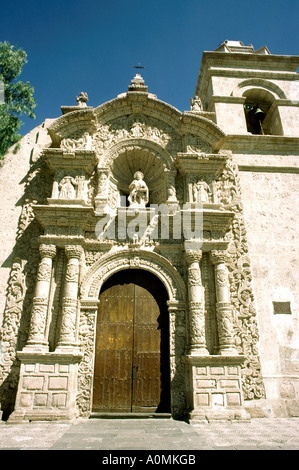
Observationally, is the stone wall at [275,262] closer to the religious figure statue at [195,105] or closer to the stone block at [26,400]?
the religious figure statue at [195,105]

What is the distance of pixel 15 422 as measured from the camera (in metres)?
5.77

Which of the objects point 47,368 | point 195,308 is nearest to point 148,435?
point 47,368

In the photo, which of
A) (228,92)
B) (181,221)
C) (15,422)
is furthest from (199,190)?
(15,422)

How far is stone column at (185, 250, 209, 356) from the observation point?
671cm

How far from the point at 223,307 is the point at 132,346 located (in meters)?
2.25

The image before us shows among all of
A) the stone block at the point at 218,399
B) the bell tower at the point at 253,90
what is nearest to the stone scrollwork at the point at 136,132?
the bell tower at the point at 253,90

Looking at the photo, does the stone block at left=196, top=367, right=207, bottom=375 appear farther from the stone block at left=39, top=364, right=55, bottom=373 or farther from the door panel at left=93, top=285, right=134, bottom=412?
the stone block at left=39, top=364, right=55, bottom=373

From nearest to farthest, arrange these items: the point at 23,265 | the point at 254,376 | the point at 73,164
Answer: the point at 254,376 < the point at 23,265 < the point at 73,164

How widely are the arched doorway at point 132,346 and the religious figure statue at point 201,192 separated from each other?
2310 millimetres

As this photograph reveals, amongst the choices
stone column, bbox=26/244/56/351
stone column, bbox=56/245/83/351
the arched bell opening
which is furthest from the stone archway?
the arched bell opening

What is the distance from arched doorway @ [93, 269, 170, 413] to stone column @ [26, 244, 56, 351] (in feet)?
4.13
